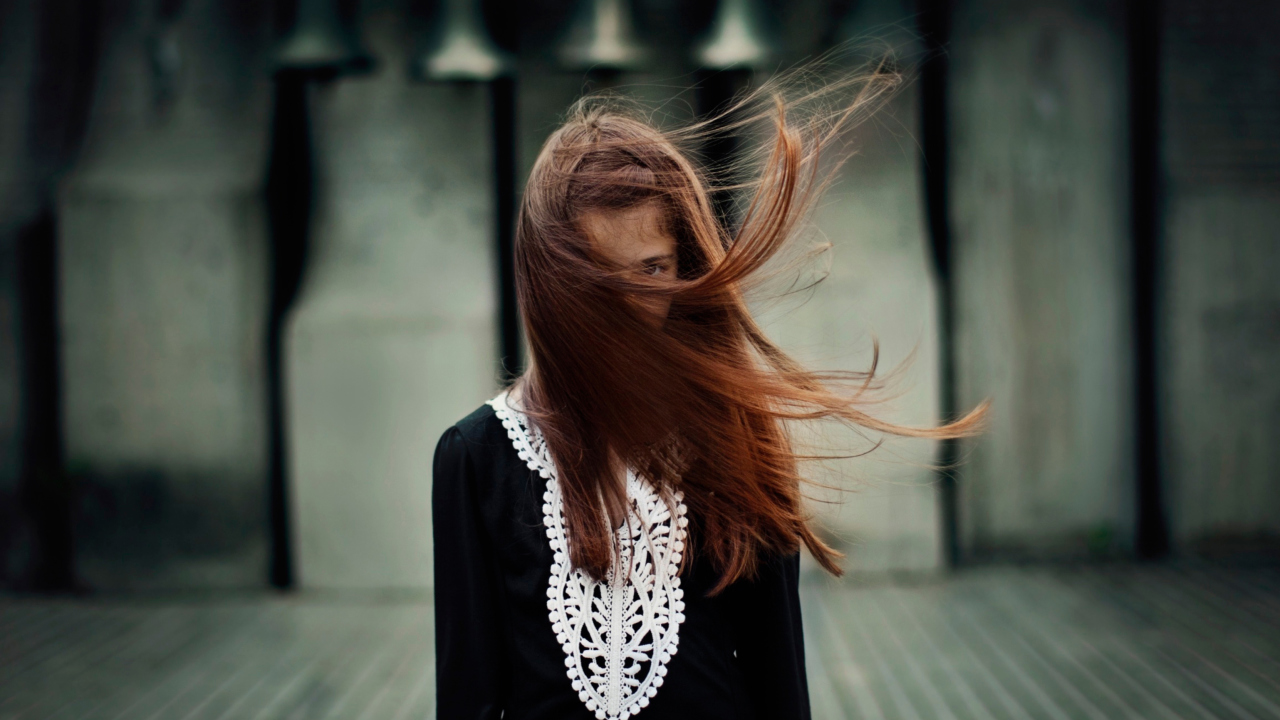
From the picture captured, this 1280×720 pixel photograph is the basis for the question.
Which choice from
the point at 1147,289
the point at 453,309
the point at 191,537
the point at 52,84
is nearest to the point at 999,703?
the point at 1147,289

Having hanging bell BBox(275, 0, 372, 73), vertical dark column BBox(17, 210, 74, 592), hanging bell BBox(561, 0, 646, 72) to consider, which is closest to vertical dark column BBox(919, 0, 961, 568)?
hanging bell BBox(561, 0, 646, 72)

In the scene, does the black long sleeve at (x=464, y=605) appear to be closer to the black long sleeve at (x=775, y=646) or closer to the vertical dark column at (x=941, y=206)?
the black long sleeve at (x=775, y=646)

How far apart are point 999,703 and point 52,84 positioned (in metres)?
5.61

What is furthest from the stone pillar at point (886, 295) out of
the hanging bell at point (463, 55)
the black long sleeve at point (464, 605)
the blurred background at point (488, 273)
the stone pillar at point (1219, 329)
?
the black long sleeve at point (464, 605)

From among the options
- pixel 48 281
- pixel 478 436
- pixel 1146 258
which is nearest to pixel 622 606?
pixel 478 436

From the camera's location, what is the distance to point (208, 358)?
484 centimetres

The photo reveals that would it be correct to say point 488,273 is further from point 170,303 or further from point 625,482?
point 625,482

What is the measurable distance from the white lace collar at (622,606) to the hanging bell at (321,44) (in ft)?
13.7

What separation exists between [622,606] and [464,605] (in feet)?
0.69

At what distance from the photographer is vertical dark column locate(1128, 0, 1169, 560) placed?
485cm

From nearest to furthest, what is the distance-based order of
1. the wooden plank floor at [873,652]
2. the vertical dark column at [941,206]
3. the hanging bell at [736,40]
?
the wooden plank floor at [873,652] < the hanging bell at [736,40] < the vertical dark column at [941,206]

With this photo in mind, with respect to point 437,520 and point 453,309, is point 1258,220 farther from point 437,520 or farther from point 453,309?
point 437,520

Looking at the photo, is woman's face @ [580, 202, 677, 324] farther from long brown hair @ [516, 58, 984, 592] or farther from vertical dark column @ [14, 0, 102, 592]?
vertical dark column @ [14, 0, 102, 592]

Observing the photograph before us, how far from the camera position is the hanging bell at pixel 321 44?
15.5 feet
